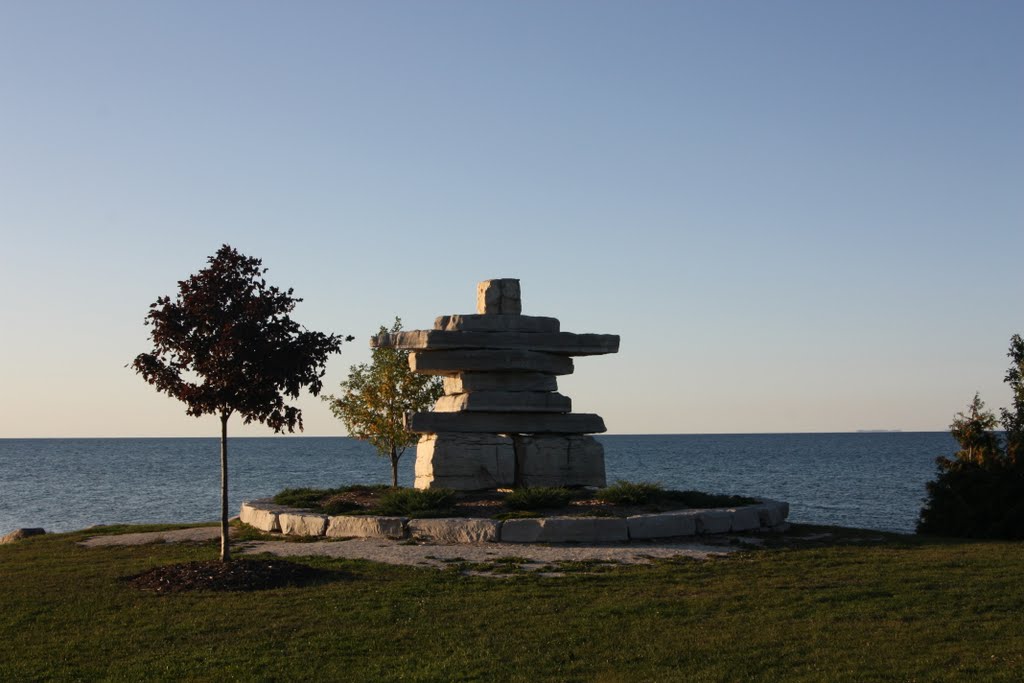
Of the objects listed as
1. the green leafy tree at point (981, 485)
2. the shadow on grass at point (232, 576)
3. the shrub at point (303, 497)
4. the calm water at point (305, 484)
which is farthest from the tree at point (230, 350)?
the calm water at point (305, 484)

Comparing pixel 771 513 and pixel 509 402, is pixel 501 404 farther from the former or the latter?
pixel 771 513

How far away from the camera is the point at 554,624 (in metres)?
12.4

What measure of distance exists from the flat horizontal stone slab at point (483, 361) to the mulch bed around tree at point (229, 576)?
24.9ft

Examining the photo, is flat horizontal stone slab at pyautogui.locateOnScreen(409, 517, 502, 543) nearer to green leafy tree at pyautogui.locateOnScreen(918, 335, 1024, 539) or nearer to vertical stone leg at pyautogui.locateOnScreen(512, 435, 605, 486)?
vertical stone leg at pyautogui.locateOnScreen(512, 435, 605, 486)

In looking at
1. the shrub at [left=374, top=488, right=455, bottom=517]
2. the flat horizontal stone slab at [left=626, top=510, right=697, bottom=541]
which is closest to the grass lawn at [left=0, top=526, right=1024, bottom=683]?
the flat horizontal stone slab at [left=626, top=510, right=697, bottom=541]

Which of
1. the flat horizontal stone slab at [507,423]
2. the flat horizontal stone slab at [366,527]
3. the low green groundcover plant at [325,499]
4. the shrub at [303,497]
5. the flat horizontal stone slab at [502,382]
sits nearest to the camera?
the flat horizontal stone slab at [366,527]

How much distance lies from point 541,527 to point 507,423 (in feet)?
16.0

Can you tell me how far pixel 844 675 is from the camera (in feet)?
33.7

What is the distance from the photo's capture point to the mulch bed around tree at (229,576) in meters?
14.8

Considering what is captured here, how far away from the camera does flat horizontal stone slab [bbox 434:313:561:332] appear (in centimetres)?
2294

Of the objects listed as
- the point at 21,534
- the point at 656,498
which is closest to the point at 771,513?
the point at 656,498

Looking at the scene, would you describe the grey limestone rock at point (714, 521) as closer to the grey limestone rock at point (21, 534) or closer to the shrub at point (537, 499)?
the shrub at point (537, 499)

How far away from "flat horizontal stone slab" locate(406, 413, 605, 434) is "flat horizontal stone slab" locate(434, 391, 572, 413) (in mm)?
175

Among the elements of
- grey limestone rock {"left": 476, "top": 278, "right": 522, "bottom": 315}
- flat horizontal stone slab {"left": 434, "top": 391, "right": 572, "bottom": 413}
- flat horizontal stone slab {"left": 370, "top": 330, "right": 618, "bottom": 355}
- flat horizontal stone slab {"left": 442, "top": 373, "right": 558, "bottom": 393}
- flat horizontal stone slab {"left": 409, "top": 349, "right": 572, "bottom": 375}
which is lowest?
flat horizontal stone slab {"left": 434, "top": 391, "right": 572, "bottom": 413}
